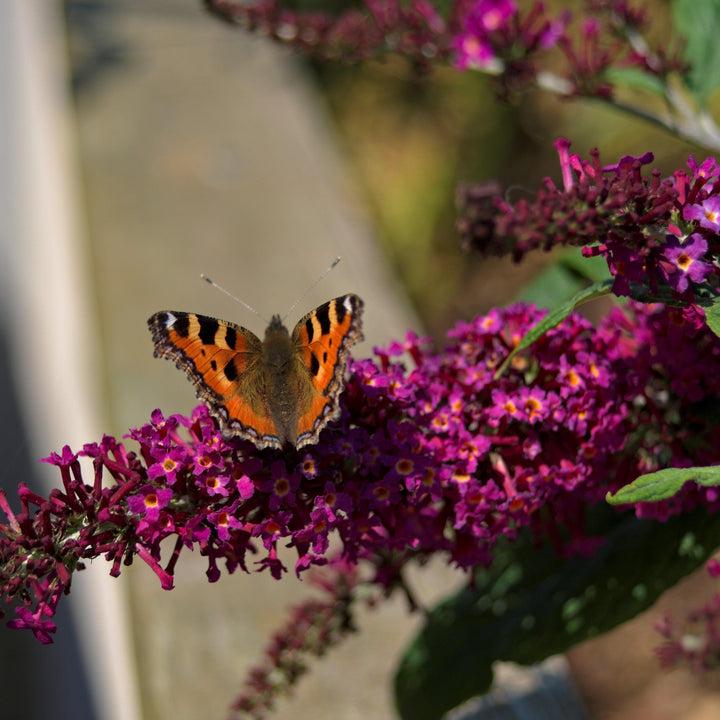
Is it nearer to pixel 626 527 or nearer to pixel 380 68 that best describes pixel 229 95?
pixel 380 68

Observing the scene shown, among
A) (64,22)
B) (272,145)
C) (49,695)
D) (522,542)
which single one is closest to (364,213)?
(272,145)

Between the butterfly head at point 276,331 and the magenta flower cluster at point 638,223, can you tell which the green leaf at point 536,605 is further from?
the butterfly head at point 276,331

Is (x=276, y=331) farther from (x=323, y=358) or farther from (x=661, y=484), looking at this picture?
(x=661, y=484)

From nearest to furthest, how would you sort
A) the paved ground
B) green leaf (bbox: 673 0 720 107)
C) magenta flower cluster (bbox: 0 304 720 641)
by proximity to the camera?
magenta flower cluster (bbox: 0 304 720 641) → green leaf (bbox: 673 0 720 107) → the paved ground

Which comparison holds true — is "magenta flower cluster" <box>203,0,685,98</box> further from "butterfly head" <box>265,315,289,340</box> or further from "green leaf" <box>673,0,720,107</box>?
"butterfly head" <box>265,315,289,340</box>

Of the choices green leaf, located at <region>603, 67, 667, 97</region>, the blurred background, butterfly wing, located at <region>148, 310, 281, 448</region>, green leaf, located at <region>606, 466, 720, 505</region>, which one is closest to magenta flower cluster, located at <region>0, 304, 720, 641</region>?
butterfly wing, located at <region>148, 310, 281, 448</region>
